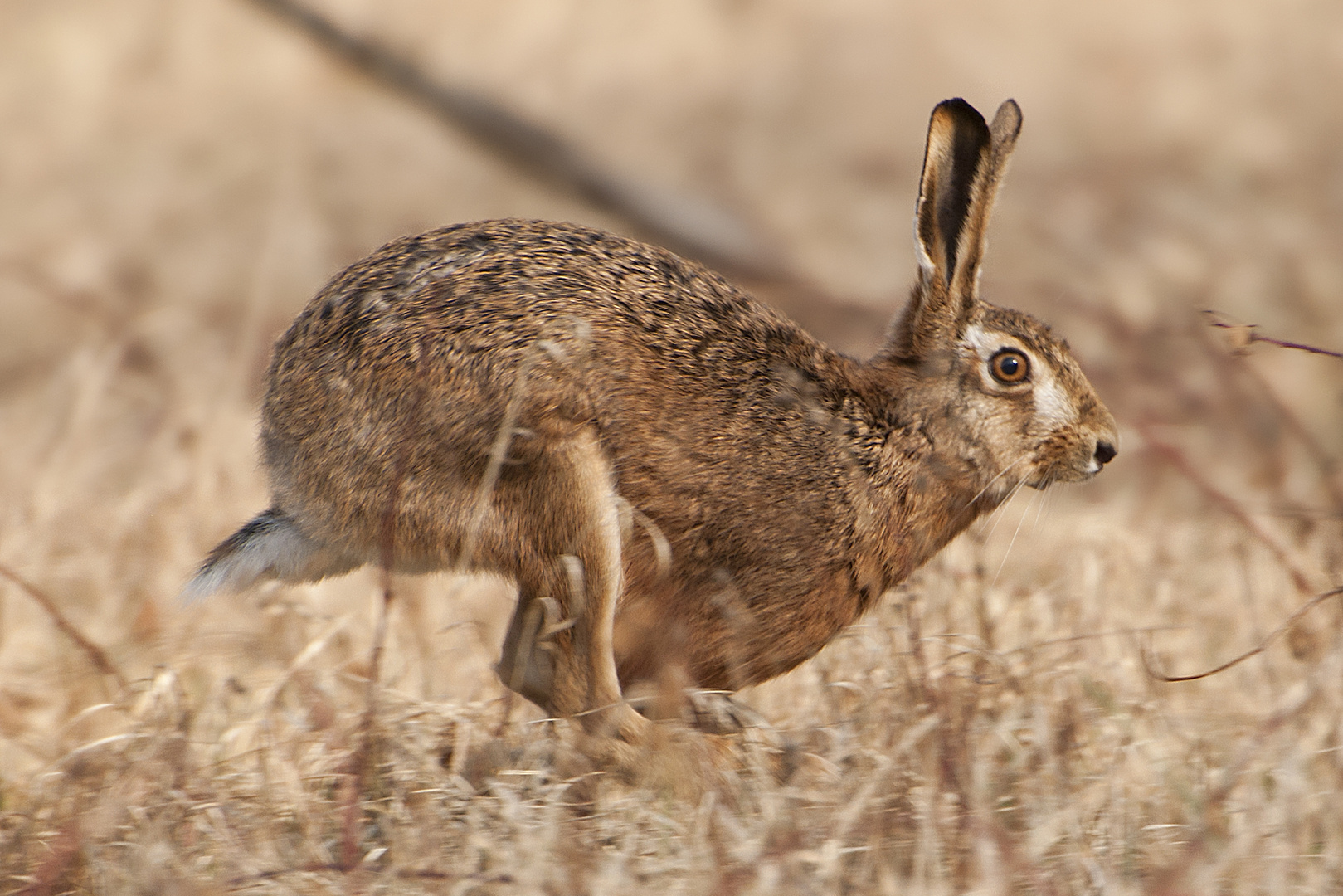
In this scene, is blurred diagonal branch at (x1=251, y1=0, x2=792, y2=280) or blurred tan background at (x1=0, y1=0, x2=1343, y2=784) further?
blurred tan background at (x1=0, y1=0, x2=1343, y2=784)

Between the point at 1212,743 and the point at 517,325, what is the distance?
186 cm

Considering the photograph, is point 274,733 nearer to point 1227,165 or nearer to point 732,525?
point 732,525

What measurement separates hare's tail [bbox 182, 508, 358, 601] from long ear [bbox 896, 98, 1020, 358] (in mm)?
1567

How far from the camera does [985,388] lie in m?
3.86

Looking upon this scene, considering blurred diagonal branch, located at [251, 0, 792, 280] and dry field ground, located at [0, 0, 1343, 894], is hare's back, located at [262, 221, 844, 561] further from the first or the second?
blurred diagonal branch, located at [251, 0, 792, 280]

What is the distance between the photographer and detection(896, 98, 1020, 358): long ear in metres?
3.64

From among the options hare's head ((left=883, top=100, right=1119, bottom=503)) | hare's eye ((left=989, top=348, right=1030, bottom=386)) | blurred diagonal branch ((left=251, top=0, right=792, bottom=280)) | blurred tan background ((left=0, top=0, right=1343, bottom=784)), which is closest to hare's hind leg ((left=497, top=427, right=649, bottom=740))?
hare's head ((left=883, top=100, right=1119, bottom=503))

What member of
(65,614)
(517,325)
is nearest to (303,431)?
(517,325)

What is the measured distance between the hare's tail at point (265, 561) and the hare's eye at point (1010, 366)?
1659 millimetres

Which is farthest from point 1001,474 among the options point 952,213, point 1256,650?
point 1256,650

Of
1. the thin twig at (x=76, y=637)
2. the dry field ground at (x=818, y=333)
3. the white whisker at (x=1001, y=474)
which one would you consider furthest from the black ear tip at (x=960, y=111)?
the thin twig at (x=76, y=637)

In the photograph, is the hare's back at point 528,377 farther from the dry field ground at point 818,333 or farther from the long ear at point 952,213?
the dry field ground at point 818,333

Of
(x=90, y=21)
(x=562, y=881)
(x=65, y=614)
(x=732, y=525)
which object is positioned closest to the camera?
(x=562, y=881)

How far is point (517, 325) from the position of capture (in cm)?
347
